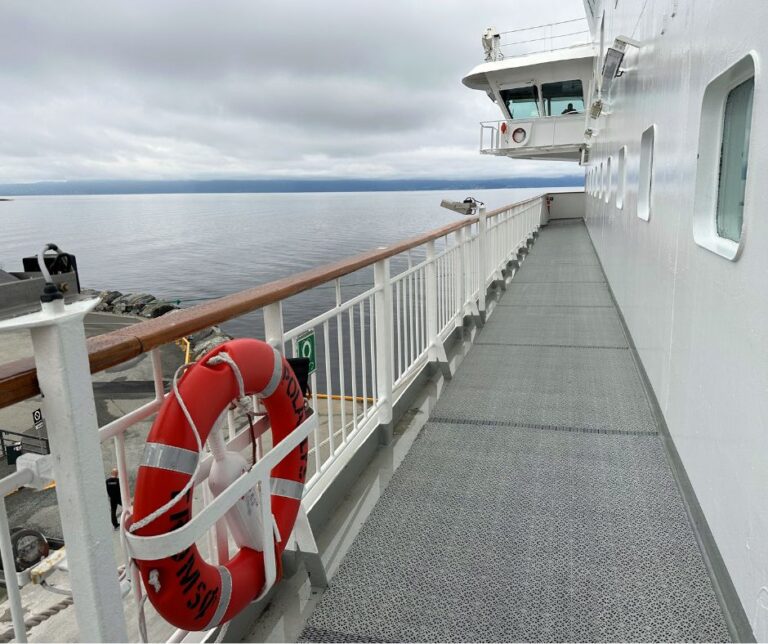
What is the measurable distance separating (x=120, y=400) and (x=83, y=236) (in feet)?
243

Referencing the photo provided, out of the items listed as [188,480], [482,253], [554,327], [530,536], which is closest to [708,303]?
[530,536]

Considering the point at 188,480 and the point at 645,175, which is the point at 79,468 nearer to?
the point at 188,480

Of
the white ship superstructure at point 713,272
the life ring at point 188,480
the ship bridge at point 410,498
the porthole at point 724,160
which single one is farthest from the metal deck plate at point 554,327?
the life ring at point 188,480

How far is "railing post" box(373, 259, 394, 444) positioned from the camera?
2.60m

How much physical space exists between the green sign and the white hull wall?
3.95 feet

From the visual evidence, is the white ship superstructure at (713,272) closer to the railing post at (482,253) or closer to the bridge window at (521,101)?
the railing post at (482,253)

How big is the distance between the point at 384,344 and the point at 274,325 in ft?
3.54

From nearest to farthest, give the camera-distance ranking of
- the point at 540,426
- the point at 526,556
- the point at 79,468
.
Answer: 1. the point at 79,468
2. the point at 526,556
3. the point at 540,426

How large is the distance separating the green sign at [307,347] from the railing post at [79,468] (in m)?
0.94

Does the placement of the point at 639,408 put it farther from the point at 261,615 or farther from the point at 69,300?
the point at 69,300

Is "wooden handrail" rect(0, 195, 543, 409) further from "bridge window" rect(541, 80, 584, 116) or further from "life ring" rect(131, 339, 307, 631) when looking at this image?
"bridge window" rect(541, 80, 584, 116)

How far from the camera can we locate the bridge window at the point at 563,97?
14039mm

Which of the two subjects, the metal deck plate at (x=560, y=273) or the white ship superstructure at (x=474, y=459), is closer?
the white ship superstructure at (x=474, y=459)

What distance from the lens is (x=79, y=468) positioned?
900 mm
